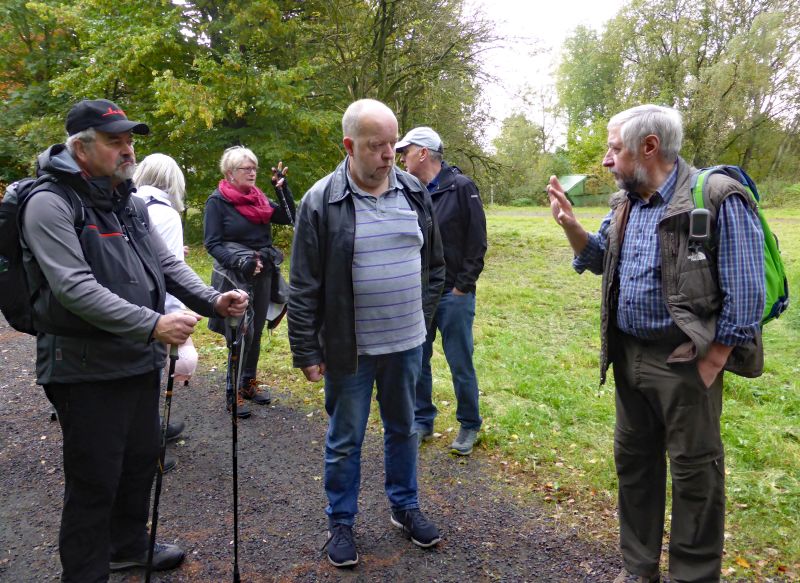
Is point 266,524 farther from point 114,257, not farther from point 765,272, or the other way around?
point 765,272

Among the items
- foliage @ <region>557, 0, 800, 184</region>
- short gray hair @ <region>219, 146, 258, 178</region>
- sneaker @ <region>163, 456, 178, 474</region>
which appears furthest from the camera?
foliage @ <region>557, 0, 800, 184</region>

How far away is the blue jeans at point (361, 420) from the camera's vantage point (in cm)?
299

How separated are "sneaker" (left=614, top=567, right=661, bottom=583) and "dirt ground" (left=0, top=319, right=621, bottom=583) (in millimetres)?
81

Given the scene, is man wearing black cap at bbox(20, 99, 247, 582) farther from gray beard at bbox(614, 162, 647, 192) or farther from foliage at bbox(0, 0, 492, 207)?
foliage at bbox(0, 0, 492, 207)

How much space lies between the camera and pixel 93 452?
250cm

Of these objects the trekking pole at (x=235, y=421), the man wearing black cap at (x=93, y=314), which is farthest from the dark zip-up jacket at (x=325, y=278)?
the man wearing black cap at (x=93, y=314)

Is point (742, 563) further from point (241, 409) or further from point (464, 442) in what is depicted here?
point (241, 409)

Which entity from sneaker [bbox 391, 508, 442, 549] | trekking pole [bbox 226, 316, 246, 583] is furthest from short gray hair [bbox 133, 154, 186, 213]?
sneaker [bbox 391, 508, 442, 549]

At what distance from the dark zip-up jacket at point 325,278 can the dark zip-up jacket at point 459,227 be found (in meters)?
1.27

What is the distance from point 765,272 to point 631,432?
96 centimetres

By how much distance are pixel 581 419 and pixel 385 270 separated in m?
2.78

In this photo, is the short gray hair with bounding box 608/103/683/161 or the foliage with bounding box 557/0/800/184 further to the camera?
the foliage with bounding box 557/0/800/184

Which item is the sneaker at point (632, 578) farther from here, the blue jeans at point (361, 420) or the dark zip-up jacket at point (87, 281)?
the dark zip-up jacket at point (87, 281)

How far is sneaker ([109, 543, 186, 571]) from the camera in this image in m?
3.00
